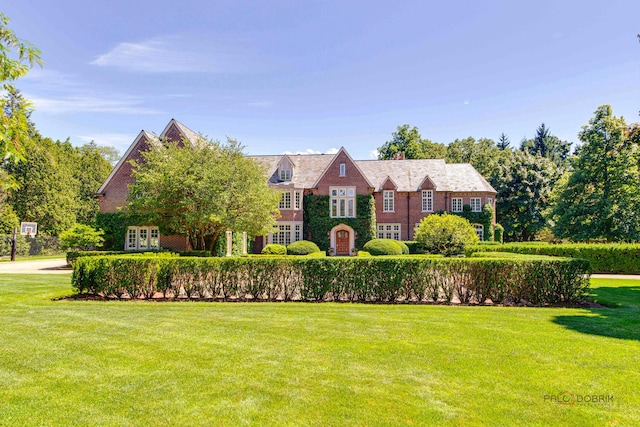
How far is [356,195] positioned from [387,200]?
4.63m

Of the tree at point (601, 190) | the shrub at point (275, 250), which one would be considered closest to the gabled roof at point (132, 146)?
the shrub at point (275, 250)

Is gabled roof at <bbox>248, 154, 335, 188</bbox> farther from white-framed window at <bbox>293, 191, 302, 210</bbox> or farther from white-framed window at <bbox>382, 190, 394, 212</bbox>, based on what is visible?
white-framed window at <bbox>382, 190, 394, 212</bbox>

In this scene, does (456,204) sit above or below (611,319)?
above

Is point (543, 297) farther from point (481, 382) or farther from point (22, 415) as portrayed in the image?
point (22, 415)

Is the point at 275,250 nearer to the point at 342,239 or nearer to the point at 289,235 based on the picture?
the point at 289,235

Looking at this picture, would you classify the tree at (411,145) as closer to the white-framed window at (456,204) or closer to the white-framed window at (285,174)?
the white-framed window at (456,204)

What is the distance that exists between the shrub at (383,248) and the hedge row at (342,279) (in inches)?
680

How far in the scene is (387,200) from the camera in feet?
127

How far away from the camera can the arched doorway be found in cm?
3556

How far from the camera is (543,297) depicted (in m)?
12.1

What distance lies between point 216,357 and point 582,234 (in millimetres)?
Answer: 35279

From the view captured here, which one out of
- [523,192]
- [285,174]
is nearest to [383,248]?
[285,174]

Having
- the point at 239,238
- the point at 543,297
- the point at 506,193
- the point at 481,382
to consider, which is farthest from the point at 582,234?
the point at 481,382

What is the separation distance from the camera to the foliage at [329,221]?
35375 millimetres
